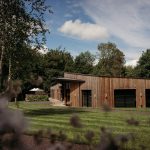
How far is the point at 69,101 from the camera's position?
5509cm

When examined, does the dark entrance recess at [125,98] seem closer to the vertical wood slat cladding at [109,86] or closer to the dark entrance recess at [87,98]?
the vertical wood slat cladding at [109,86]

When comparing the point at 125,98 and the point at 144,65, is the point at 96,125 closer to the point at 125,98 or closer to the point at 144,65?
the point at 125,98

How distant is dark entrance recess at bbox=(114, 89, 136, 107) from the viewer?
47.8 metres

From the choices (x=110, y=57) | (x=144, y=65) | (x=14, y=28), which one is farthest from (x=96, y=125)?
(x=110, y=57)

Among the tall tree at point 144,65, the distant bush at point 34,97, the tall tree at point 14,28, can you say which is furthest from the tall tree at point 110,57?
the tall tree at point 14,28

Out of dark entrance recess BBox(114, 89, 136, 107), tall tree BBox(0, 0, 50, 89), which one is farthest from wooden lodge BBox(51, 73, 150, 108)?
tall tree BBox(0, 0, 50, 89)

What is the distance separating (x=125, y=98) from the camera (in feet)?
158

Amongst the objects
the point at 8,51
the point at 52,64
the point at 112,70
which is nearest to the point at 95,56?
the point at 112,70

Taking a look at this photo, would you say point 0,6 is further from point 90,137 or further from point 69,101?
point 90,137

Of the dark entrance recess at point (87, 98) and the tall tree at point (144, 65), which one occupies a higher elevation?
the tall tree at point (144, 65)

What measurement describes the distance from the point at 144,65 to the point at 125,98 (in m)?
32.7

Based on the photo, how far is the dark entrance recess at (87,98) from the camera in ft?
165

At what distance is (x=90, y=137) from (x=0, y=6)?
29.9 metres

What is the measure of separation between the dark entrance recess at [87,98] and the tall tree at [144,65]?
28.5 meters
